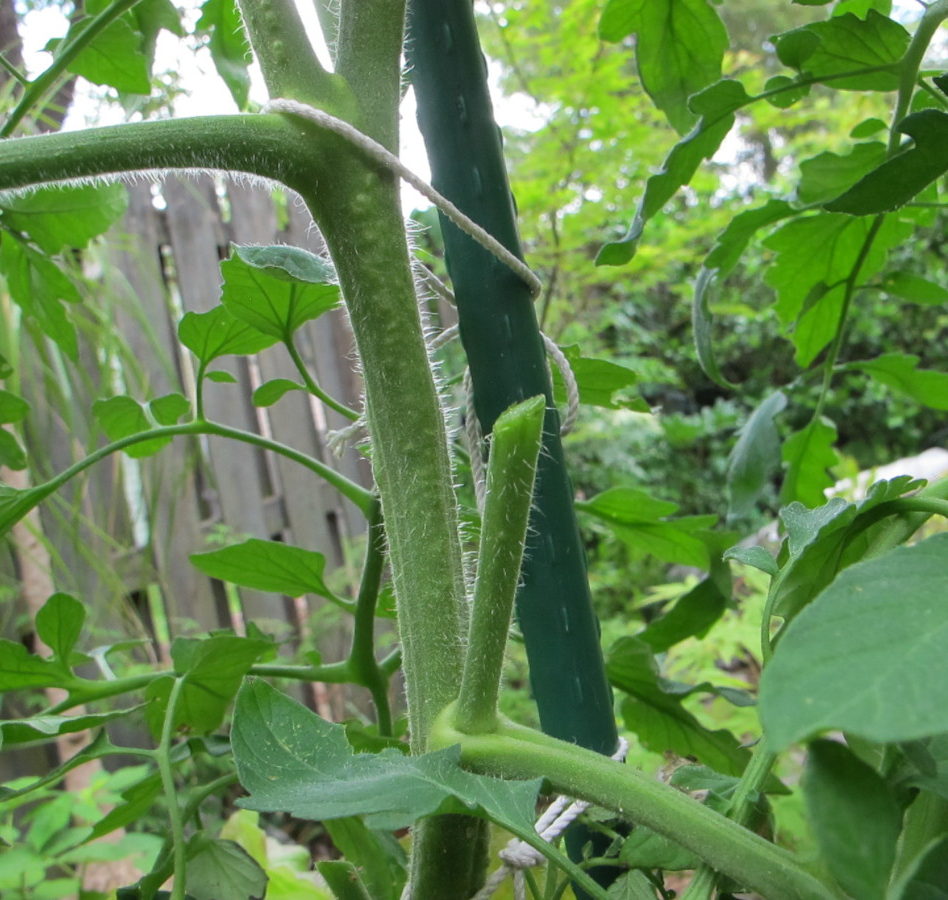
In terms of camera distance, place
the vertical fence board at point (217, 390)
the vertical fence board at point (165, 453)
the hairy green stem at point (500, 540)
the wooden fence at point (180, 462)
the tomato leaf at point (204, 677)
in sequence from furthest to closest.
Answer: the vertical fence board at point (217, 390) → the vertical fence board at point (165, 453) → the wooden fence at point (180, 462) → the tomato leaf at point (204, 677) → the hairy green stem at point (500, 540)

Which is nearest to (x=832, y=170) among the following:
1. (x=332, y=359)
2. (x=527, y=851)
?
(x=527, y=851)

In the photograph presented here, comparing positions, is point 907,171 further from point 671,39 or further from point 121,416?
point 121,416

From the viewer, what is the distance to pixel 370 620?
0.47m

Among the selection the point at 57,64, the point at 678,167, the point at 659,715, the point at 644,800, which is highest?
the point at 57,64

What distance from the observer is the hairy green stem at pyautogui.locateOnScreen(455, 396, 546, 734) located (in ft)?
0.85

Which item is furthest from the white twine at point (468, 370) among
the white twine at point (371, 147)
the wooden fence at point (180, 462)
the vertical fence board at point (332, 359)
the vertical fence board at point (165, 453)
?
the vertical fence board at point (332, 359)

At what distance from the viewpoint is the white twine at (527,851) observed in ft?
1.10

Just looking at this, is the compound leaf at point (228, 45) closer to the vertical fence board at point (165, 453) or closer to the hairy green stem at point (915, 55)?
the hairy green stem at point (915, 55)

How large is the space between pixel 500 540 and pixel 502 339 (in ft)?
0.54

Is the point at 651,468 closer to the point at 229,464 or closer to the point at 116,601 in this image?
the point at 229,464

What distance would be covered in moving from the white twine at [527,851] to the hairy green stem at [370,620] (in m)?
0.14

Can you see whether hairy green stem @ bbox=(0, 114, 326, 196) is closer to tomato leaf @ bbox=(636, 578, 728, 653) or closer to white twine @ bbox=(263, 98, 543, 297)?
white twine @ bbox=(263, 98, 543, 297)

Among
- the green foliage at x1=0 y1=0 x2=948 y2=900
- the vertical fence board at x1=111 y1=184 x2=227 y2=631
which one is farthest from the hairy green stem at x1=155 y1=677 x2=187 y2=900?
the vertical fence board at x1=111 y1=184 x2=227 y2=631

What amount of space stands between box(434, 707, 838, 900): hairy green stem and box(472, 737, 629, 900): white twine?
54 mm
